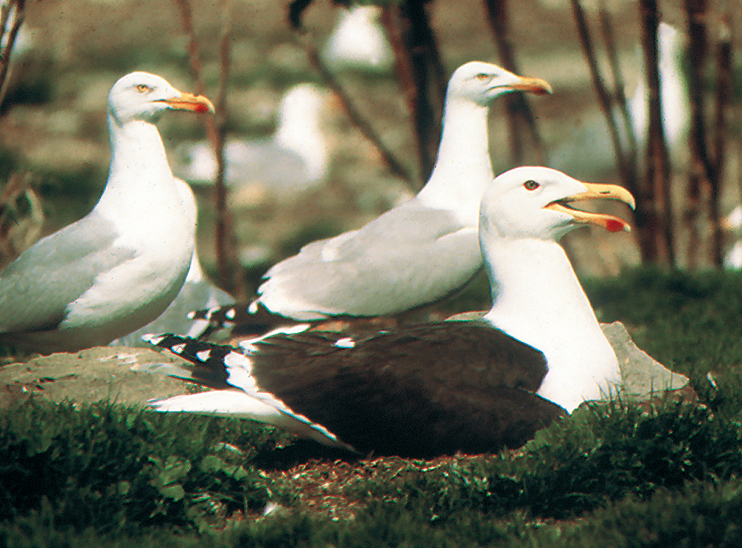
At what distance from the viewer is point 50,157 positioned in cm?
1251

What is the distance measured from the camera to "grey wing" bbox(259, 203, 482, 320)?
5.10m

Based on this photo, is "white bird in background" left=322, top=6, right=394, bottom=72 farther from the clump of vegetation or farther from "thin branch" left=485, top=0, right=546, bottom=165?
the clump of vegetation

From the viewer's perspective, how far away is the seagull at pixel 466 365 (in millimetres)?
3441

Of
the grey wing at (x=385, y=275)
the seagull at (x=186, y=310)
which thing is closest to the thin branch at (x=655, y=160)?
the grey wing at (x=385, y=275)

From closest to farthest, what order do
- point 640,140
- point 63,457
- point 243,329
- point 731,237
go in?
point 63,457 → point 243,329 → point 731,237 → point 640,140

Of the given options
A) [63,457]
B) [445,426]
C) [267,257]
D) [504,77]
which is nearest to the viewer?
[63,457]

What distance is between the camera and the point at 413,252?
518 centimetres

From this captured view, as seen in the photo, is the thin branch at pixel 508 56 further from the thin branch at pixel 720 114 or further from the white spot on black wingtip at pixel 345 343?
the white spot on black wingtip at pixel 345 343

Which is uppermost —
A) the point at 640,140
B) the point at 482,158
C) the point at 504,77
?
the point at 504,77

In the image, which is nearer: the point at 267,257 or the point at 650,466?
the point at 650,466

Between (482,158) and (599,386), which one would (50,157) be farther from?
(599,386)

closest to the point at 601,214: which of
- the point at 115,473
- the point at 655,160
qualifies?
the point at 115,473

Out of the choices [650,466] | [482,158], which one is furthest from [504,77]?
[650,466]

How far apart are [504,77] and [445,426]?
2869mm
